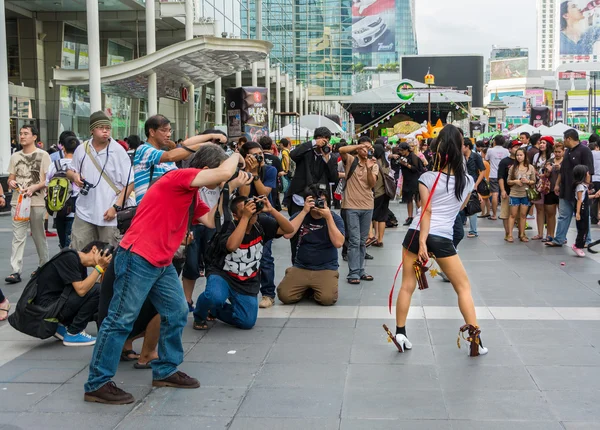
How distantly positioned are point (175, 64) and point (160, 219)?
2004 centimetres

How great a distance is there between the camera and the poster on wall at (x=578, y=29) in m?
179

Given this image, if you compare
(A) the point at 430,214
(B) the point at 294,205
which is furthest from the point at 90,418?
(B) the point at 294,205

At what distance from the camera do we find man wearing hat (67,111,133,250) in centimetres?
739

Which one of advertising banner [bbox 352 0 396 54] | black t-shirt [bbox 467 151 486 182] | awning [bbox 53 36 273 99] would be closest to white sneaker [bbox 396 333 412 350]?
black t-shirt [bbox 467 151 486 182]

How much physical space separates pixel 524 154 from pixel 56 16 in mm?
19817

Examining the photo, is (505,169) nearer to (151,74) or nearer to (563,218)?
(563,218)

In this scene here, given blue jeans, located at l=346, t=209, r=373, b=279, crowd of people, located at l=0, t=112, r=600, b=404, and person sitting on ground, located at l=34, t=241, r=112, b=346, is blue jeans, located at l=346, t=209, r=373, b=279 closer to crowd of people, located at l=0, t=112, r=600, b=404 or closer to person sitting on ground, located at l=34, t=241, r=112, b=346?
crowd of people, located at l=0, t=112, r=600, b=404

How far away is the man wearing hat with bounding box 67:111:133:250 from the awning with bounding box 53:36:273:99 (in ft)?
49.9

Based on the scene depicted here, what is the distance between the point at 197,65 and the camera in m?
25.6

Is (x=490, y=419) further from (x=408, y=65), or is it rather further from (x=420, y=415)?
(x=408, y=65)

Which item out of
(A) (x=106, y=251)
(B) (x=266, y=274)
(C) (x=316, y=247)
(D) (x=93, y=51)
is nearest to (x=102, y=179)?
(A) (x=106, y=251)

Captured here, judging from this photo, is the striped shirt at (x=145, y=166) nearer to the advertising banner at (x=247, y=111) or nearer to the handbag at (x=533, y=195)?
the handbag at (x=533, y=195)

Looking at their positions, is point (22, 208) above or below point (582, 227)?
above

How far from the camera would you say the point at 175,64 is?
2412cm
